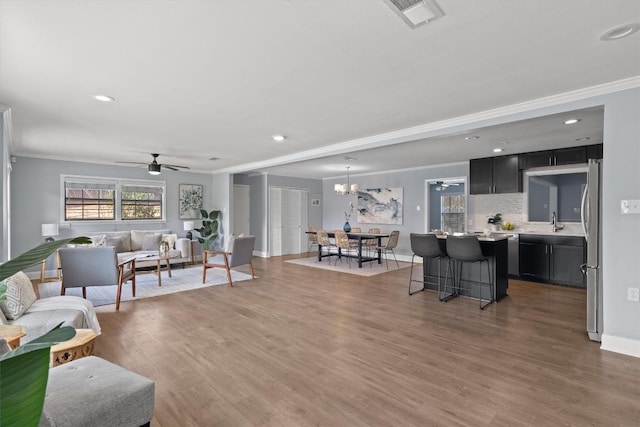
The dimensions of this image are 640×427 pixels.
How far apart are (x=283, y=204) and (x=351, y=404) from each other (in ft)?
25.7

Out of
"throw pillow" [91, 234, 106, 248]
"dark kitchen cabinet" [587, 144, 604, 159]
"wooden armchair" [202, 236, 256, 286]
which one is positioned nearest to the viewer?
"dark kitchen cabinet" [587, 144, 604, 159]

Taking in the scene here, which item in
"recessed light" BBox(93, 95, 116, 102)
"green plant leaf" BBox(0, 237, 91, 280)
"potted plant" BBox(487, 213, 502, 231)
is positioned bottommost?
"potted plant" BBox(487, 213, 502, 231)

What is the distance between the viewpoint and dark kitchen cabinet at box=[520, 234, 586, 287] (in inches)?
213

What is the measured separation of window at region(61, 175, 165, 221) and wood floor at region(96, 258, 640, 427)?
3.67 m

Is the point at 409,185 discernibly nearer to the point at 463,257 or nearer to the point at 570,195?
the point at 570,195

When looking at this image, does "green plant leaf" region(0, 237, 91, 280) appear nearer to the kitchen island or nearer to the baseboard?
the baseboard

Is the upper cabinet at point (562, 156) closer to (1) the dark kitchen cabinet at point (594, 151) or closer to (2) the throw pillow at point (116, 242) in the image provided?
(1) the dark kitchen cabinet at point (594, 151)

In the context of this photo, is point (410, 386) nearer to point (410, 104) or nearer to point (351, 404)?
point (351, 404)

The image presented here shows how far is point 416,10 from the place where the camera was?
1872 mm

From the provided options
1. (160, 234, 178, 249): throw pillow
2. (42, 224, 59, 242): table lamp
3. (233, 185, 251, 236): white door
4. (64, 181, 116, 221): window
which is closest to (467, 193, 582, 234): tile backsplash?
(233, 185, 251, 236): white door

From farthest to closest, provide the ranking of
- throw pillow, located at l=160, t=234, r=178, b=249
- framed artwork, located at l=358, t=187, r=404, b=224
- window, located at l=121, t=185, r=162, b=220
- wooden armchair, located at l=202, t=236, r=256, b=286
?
framed artwork, located at l=358, t=187, r=404, b=224 < window, located at l=121, t=185, r=162, b=220 < throw pillow, located at l=160, t=234, r=178, b=249 < wooden armchair, located at l=202, t=236, r=256, b=286

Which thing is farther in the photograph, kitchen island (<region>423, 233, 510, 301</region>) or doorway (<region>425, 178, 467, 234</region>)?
doorway (<region>425, 178, 467, 234</region>)

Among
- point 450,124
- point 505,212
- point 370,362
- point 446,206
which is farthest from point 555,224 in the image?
point 370,362

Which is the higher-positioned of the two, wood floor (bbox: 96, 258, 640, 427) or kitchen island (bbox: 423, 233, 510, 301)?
kitchen island (bbox: 423, 233, 510, 301)
